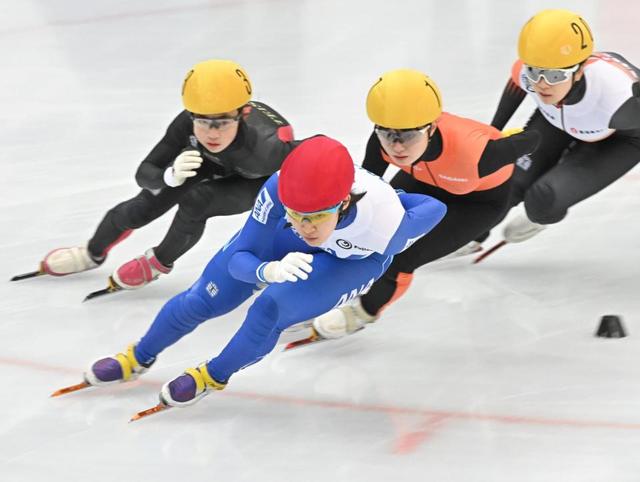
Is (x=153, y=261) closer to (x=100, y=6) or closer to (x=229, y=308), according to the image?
(x=229, y=308)

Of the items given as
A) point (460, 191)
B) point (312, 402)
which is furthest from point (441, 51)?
point (312, 402)

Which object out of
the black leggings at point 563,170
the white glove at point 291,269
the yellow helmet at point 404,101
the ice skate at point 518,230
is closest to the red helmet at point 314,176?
the white glove at point 291,269

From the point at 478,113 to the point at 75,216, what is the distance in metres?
2.50

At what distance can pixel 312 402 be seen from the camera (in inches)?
159

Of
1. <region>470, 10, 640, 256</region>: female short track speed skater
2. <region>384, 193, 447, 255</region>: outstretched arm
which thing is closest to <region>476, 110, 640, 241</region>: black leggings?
<region>470, 10, 640, 256</region>: female short track speed skater

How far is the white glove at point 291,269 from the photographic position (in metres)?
3.47

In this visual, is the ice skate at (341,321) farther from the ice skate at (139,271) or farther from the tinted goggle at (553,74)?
the tinted goggle at (553,74)

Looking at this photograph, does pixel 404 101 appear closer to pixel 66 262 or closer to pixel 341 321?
pixel 341 321

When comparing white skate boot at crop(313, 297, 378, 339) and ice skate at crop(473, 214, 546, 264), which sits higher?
ice skate at crop(473, 214, 546, 264)

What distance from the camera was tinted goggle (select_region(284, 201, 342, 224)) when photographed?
3.46m

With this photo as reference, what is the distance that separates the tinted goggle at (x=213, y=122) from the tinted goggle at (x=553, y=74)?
1186 millimetres

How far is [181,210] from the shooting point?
15.2 feet

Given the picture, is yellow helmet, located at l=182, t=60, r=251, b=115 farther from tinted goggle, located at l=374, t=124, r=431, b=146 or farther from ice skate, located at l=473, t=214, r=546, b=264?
ice skate, located at l=473, t=214, r=546, b=264

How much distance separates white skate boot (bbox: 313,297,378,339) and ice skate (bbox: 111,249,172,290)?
0.82 meters
